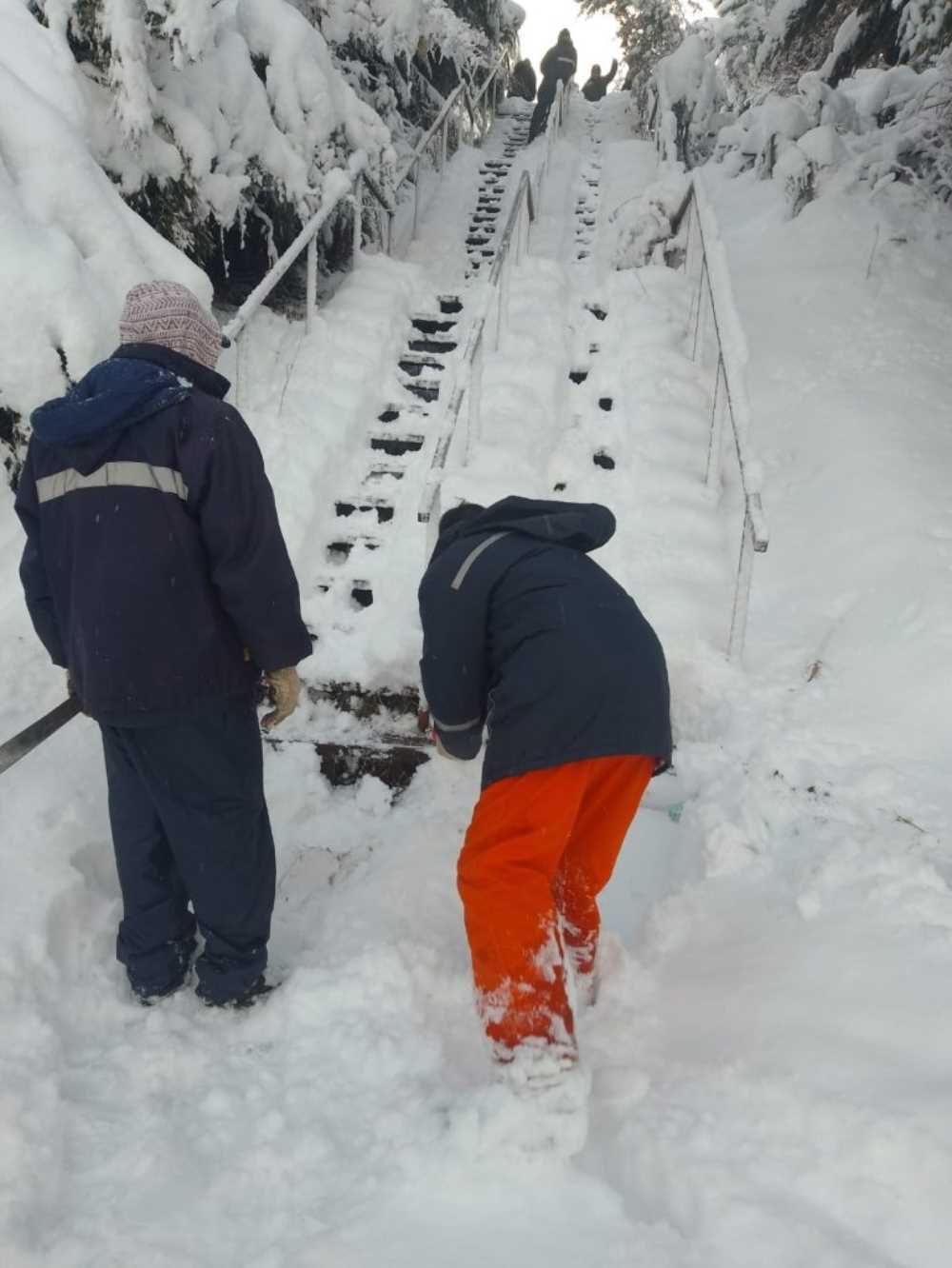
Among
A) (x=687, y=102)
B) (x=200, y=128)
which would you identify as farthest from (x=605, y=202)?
(x=200, y=128)

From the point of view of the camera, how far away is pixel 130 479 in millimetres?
2002

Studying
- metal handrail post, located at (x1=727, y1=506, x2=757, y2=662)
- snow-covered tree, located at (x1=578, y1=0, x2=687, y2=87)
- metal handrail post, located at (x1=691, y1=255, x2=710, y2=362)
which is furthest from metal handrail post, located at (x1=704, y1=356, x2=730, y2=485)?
snow-covered tree, located at (x1=578, y1=0, x2=687, y2=87)

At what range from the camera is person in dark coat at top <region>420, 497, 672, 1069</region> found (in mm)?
2041

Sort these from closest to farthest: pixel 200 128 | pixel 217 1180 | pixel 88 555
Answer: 1. pixel 217 1180
2. pixel 88 555
3. pixel 200 128

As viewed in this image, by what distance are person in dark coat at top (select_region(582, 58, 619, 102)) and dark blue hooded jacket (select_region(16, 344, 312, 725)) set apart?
1885 centimetres

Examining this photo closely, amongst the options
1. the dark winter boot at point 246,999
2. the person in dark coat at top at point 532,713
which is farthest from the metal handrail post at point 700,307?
the dark winter boot at point 246,999

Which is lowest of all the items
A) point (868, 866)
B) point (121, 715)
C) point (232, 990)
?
point (232, 990)

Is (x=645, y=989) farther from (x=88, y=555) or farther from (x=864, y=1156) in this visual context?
(x=88, y=555)

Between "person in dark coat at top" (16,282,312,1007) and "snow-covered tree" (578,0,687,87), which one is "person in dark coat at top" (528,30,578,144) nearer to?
"snow-covered tree" (578,0,687,87)

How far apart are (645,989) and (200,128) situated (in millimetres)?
4957

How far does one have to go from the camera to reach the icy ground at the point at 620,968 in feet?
5.71

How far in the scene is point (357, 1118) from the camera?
208 cm

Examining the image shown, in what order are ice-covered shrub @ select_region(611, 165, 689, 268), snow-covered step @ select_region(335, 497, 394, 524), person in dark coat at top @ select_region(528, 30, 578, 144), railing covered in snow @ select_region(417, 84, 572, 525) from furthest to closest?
person in dark coat at top @ select_region(528, 30, 578, 144), ice-covered shrub @ select_region(611, 165, 689, 268), snow-covered step @ select_region(335, 497, 394, 524), railing covered in snow @ select_region(417, 84, 572, 525)

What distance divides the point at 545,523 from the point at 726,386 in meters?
2.91
